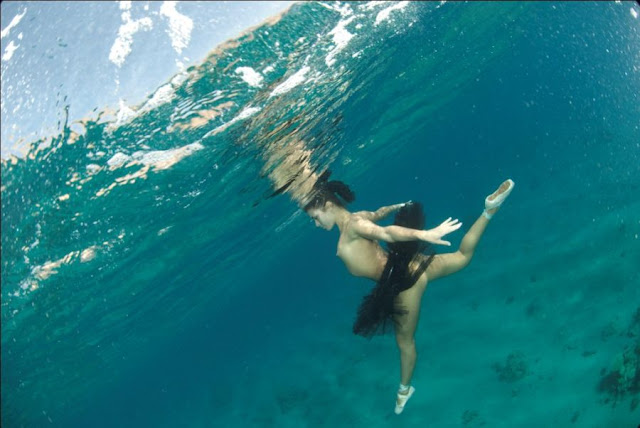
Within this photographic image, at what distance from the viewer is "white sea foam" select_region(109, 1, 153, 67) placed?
8141 millimetres

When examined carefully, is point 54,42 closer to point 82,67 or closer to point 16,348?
point 82,67

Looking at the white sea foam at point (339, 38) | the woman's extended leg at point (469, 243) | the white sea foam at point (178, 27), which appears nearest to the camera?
the woman's extended leg at point (469, 243)

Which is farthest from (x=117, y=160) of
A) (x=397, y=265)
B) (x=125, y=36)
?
(x=397, y=265)

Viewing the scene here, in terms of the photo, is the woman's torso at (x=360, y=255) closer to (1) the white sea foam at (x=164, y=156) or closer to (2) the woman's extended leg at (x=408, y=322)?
(2) the woman's extended leg at (x=408, y=322)

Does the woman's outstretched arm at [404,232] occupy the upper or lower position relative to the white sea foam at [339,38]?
lower

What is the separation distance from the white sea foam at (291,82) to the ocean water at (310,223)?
0.08m

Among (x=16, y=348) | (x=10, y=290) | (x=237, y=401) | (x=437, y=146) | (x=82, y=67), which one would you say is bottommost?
(x=237, y=401)

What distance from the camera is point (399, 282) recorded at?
7.69m

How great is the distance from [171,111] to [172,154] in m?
2.42

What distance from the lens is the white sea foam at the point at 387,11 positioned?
1213 centimetres

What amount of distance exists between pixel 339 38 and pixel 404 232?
762 cm

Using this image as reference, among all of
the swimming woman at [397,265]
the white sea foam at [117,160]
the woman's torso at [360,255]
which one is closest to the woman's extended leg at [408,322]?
the swimming woman at [397,265]

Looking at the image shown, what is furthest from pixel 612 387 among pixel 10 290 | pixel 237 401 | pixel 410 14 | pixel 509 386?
pixel 237 401

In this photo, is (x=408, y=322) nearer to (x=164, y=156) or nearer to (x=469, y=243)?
(x=469, y=243)
